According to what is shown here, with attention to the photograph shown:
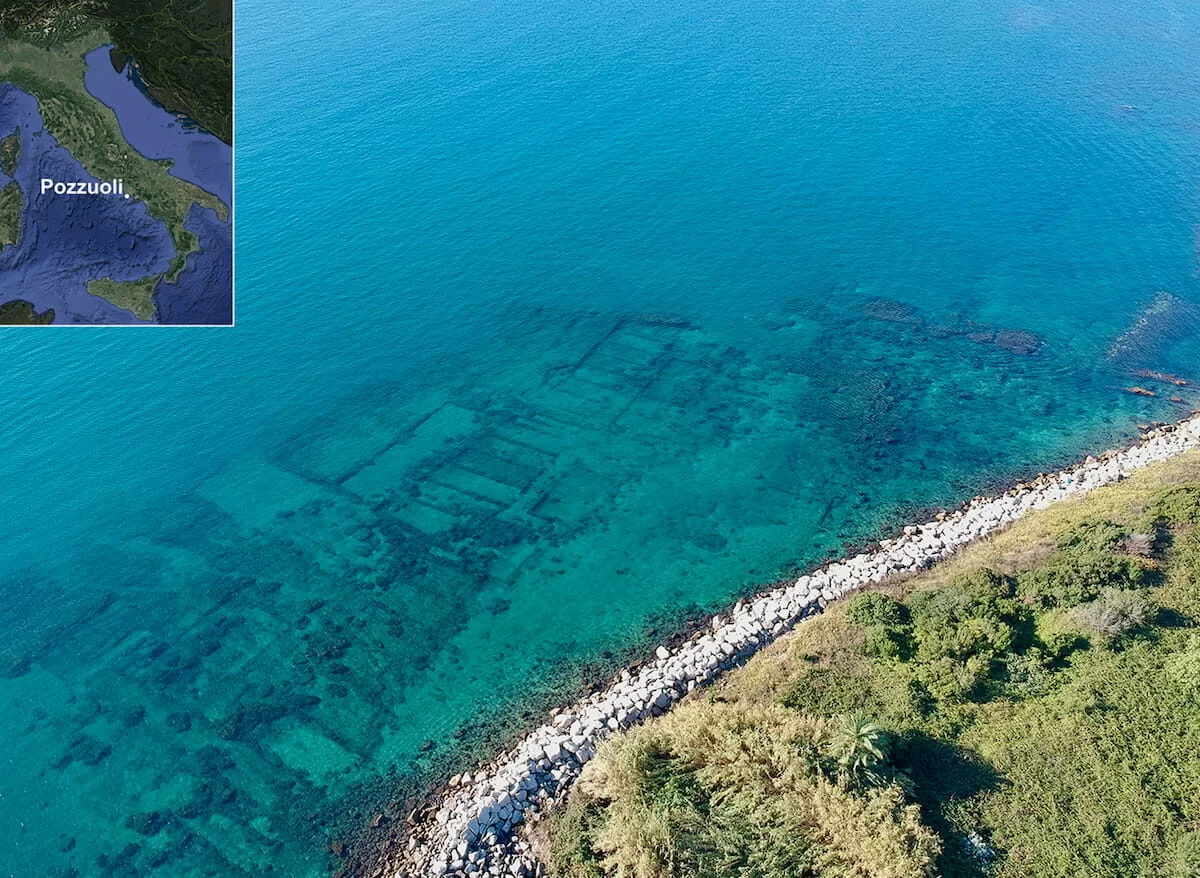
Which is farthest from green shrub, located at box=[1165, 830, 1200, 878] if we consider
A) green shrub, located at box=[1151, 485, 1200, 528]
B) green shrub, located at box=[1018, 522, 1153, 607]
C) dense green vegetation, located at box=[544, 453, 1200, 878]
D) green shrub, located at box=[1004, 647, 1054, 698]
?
green shrub, located at box=[1151, 485, 1200, 528]

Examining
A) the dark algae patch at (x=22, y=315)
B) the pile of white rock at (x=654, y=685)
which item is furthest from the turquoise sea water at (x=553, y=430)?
the dark algae patch at (x=22, y=315)

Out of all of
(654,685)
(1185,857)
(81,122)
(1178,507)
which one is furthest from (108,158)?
(1178,507)

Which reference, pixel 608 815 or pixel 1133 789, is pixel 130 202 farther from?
pixel 1133 789

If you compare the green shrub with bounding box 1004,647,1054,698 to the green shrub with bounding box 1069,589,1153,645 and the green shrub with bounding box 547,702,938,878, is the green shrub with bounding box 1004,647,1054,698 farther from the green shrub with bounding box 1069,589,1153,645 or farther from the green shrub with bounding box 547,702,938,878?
the green shrub with bounding box 547,702,938,878

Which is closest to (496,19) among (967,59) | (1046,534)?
(967,59)

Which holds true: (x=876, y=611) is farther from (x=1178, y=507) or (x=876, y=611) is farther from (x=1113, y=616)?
(x=1178, y=507)

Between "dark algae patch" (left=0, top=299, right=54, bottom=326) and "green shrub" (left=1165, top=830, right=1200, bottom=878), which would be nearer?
"dark algae patch" (left=0, top=299, right=54, bottom=326)

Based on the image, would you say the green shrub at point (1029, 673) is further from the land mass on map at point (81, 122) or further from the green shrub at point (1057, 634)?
the land mass on map at point (81, 122)
